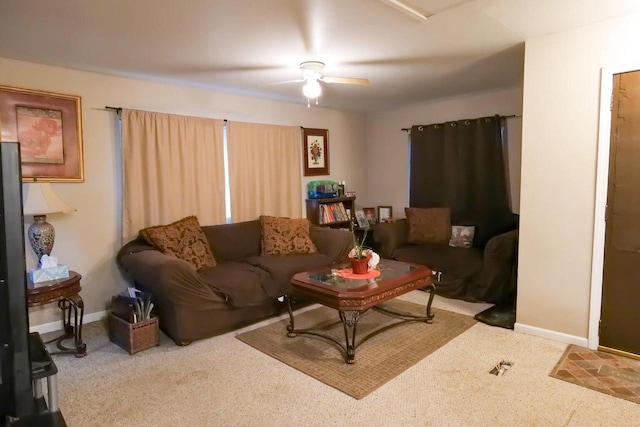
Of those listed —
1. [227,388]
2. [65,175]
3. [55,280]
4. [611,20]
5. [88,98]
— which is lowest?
[227,388]

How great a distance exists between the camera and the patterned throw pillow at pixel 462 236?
464cm

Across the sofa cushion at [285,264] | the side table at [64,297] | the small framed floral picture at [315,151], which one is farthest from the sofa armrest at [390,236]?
the side table at [64,297]

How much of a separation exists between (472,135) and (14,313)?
493 centimetres

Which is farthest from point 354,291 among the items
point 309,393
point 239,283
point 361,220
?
point 361,220

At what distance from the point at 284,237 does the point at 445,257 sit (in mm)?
1781

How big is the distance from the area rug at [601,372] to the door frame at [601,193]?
0.53 feet

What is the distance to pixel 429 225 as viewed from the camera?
16.2 feet

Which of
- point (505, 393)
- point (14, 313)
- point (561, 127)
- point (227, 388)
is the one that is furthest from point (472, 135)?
point (14, 313)

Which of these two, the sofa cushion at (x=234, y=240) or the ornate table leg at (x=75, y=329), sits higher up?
the sofa cushion at (x=234, y=240)

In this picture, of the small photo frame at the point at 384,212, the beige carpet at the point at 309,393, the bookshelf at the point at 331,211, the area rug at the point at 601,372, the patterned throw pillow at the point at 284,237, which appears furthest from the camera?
the small photo frame at the point at 384,212

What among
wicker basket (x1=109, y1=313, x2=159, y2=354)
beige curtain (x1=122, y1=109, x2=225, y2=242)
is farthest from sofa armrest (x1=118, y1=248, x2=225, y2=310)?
beige curtain (x1=122, y1=109, x2=225, y2=242)

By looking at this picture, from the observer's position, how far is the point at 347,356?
9.12 ft

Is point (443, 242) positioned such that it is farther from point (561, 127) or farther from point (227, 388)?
point (227, 388)

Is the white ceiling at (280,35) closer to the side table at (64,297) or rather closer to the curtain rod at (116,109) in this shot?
the curtain rod at (116,109)
